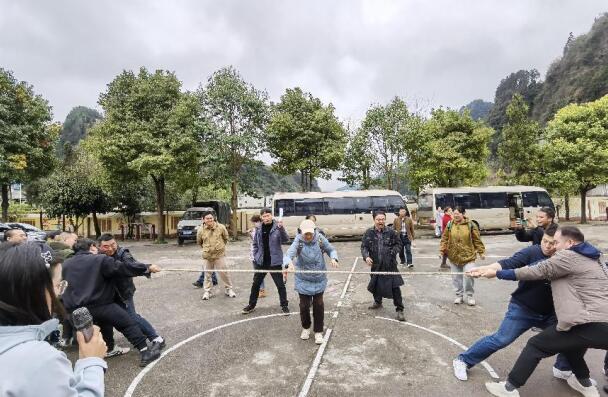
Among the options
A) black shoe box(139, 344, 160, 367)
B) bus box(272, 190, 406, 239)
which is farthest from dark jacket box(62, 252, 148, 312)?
bus box(272, 190, 406, 239)

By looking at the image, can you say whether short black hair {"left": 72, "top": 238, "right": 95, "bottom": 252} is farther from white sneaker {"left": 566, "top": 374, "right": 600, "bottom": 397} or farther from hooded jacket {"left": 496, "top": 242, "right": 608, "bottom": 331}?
white sneaker {"left": 566, "top": 374, "right": 600, "bottom": 397}

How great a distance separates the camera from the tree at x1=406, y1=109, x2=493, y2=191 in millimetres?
24750

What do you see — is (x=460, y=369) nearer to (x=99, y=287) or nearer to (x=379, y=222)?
(x=379, y=222)

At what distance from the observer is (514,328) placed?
14.4 ft

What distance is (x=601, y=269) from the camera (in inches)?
149

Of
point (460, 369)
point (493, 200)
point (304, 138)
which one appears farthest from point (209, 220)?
point (493, 200)

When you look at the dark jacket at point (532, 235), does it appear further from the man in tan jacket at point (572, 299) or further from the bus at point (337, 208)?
the bus at point (337, 208)

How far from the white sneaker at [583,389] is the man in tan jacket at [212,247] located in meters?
6.28

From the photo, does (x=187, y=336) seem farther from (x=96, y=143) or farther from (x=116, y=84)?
(x=116, y=84)

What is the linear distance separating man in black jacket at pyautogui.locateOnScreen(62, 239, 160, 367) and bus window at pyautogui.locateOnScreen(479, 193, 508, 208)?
20747mm

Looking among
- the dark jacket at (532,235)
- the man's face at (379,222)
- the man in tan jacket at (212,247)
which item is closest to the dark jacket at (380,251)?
the man's face at (379,222)

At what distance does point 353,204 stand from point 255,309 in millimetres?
14511

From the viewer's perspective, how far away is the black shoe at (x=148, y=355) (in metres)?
5.20

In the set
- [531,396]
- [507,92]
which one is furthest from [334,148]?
[507,92]
